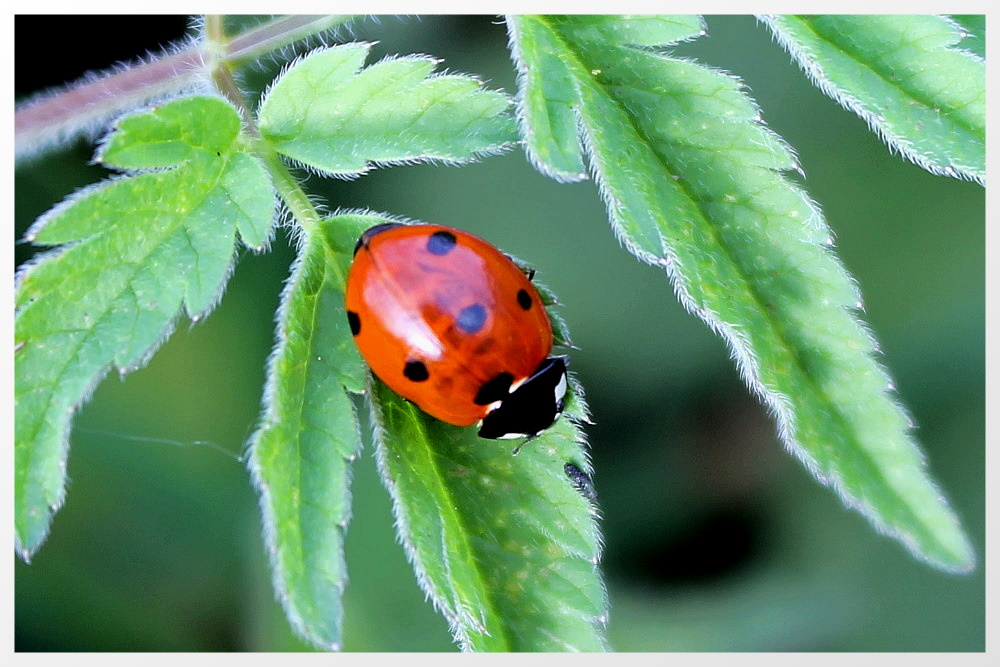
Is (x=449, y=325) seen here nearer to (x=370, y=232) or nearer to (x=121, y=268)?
(x=370, y=232)

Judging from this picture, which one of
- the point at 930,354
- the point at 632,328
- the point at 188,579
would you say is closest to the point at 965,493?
the point at 930,354

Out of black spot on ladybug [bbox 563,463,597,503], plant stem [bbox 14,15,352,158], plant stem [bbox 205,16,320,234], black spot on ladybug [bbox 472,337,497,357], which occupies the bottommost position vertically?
black spot on ladybug [bbox 563,463,597,503]

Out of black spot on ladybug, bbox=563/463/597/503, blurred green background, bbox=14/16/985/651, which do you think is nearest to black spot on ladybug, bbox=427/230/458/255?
black spot on ladybug, bbox=563/463/597/503

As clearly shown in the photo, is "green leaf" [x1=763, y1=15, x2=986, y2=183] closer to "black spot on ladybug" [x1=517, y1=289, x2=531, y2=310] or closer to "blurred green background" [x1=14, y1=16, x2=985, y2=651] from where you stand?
"blurred green background" [x1=14, y1=16, x2=985, y2=651]

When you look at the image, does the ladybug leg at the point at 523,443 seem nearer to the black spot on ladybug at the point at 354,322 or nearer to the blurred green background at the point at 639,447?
the black spot on ladybug at the point at 354,322

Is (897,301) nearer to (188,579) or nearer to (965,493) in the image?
(965,493)

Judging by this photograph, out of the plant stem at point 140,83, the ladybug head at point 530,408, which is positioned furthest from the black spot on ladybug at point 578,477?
the plant stem at point 140,83

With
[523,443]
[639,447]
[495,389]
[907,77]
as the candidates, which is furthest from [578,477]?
[907,77]
